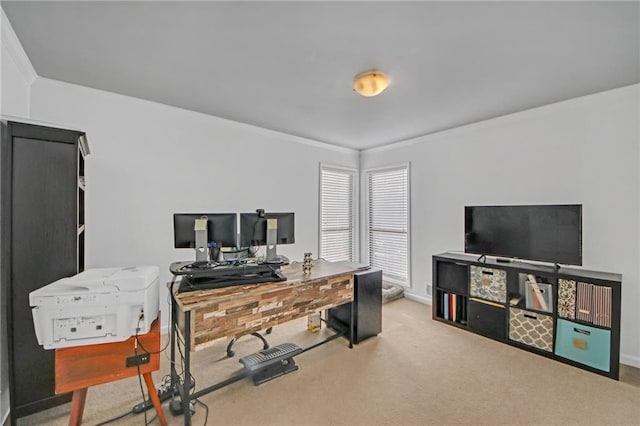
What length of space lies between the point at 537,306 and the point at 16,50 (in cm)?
484

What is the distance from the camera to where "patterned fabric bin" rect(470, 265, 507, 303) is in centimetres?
297

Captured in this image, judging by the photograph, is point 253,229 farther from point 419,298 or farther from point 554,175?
point 554,175

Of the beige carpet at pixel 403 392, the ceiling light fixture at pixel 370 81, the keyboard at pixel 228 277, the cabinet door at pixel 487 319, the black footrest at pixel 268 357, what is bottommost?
the beige carpet at pixel 403 392

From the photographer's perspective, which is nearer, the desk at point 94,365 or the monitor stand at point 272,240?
the desk at point 94,365

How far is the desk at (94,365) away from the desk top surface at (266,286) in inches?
10.3

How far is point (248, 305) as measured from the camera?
2.02 metres

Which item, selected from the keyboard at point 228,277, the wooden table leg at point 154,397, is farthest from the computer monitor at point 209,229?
the wooden table leg at point 154,397

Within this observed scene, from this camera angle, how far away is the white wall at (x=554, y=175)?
2.54 meters

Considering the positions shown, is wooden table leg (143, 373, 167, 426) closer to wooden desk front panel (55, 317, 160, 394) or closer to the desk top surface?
wooden desk front panel (55, 317, 160, 394)

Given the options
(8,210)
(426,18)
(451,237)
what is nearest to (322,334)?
(451,237)

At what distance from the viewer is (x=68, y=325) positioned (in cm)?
149

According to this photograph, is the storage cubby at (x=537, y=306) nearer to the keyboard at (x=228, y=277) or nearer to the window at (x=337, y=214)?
the window at (x=337, y=214)

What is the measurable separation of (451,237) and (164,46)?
12.6 ft

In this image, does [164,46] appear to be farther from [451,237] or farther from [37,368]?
[451,237]
